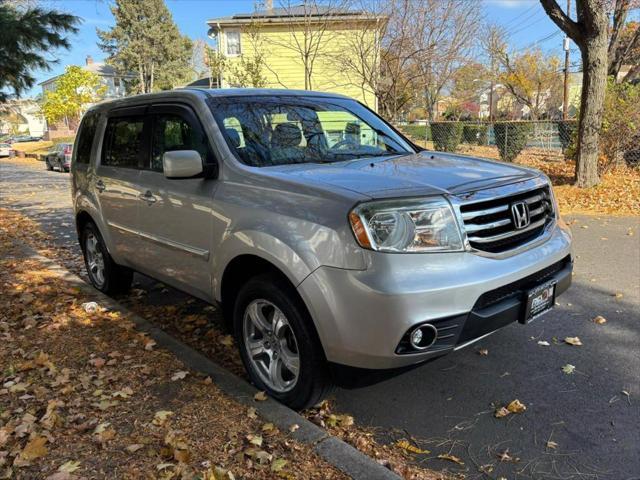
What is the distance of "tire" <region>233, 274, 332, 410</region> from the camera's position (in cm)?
287

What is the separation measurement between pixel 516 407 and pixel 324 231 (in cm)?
164

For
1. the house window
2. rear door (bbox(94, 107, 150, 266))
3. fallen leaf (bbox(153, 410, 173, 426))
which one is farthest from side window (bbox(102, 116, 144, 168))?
the house window

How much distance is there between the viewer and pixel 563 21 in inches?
402

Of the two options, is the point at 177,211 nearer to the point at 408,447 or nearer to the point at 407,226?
the point at 407,226

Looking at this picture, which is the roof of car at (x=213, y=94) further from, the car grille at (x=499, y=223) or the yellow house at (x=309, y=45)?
the yellow house at (x=309, y=45)

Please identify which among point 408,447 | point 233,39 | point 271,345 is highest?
point 233,39

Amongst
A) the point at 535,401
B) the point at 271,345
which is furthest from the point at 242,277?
the point at 535,401

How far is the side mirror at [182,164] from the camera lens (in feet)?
10.9

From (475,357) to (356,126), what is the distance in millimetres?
1974

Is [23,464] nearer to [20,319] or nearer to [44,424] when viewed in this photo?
[44,424]

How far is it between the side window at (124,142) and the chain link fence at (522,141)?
10363mm

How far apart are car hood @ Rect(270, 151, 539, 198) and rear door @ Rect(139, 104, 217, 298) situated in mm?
673

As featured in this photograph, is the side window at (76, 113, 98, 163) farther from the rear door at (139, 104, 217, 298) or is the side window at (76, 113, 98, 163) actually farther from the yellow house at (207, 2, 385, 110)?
the yellow house at (207, 2, 385, 110)

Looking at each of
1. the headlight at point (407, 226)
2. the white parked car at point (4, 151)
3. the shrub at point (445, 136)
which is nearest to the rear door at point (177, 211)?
the headlight at point (407, 226)
